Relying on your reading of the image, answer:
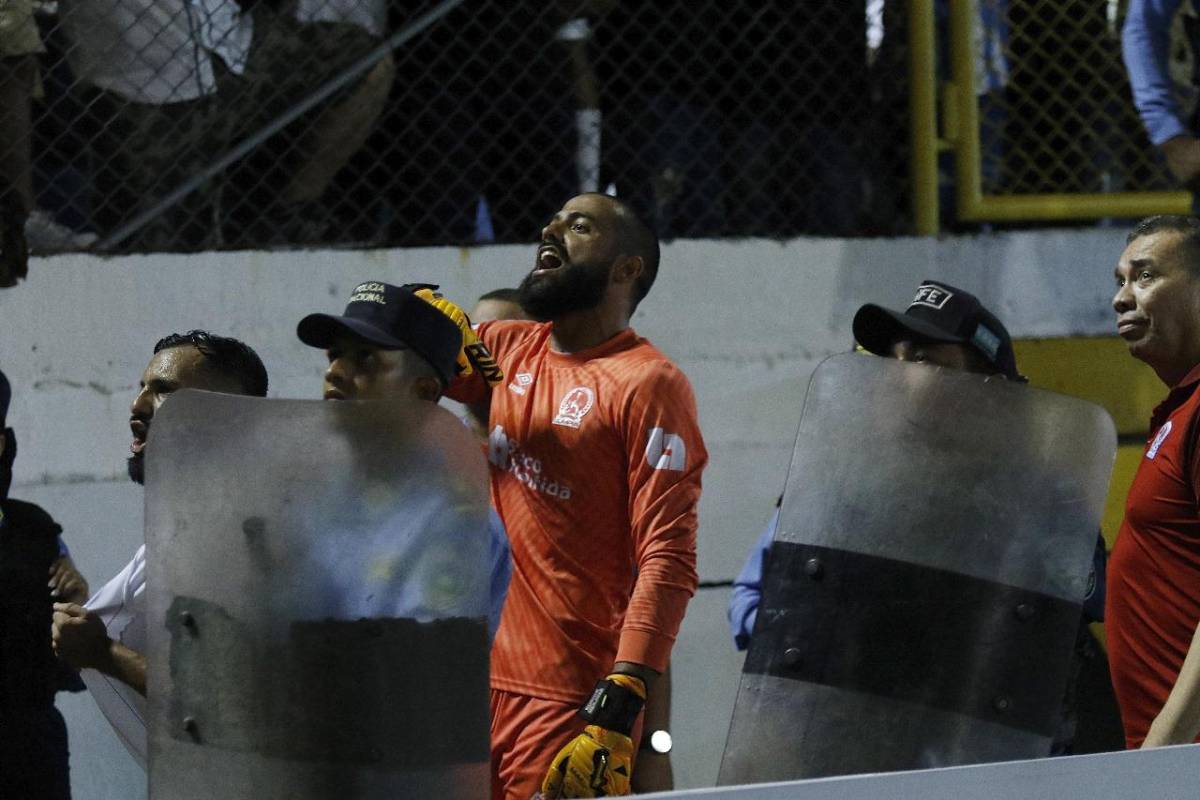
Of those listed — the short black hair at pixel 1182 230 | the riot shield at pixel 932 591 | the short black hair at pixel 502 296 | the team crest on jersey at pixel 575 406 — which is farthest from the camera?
the short black hair at pixel 502 296

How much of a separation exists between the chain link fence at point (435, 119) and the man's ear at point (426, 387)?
230 centimetres

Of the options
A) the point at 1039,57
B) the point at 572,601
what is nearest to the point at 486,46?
the point at 1039,57

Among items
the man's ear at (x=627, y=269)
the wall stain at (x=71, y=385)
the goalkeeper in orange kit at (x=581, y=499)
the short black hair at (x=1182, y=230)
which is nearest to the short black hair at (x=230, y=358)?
the goalkeeper in orange kit at (x=581, y=499)

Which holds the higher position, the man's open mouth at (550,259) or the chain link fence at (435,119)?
the chain link fence at (435,119)

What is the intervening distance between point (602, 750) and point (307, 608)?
0.98 m

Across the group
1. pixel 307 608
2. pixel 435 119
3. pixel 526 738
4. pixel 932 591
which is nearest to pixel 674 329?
pixel 435 119

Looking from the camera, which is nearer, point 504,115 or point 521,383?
point 521,383

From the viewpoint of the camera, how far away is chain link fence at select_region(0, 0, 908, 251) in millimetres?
5457

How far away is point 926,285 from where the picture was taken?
3855 millimetres

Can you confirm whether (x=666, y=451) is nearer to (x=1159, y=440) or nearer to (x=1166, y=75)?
(x=1159, y=440)

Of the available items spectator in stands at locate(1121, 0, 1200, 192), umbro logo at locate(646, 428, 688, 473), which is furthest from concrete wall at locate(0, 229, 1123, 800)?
umbro logo at locate(646, 428, 688, 473)

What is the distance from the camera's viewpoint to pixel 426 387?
135 inches

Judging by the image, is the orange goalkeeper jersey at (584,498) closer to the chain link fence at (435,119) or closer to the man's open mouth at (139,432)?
the man's open mouth at (139,432)

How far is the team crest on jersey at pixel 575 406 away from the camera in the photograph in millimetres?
3875
